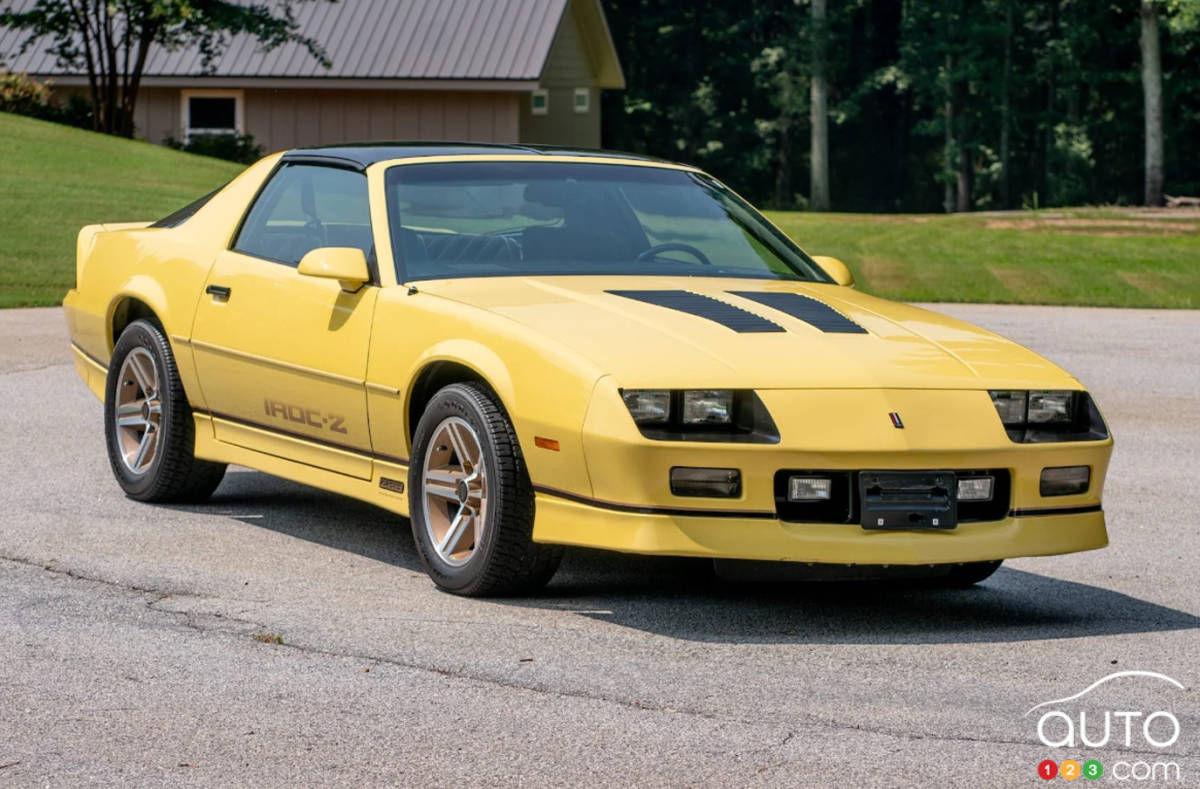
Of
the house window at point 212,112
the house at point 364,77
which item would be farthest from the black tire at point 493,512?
the house window at point 212,112

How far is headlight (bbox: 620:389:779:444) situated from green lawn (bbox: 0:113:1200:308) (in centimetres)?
1449

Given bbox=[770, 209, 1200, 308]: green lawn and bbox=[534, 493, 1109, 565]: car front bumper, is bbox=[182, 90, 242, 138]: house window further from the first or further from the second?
bbox=[534, 493, 1109, 565]: car front bumper

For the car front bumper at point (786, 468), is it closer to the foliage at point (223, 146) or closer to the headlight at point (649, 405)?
the headlight at point (649, 405)

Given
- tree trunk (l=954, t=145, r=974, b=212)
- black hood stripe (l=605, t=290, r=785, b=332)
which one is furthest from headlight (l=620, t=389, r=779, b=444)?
tree trunk (l=954, t=145, r=974, b=212)

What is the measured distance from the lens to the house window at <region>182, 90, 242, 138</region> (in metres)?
42.7

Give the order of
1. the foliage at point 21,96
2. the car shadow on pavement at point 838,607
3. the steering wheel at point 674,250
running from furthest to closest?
the foliage at point 21,96 < the steering wheel at point 674,250 < the car shadow on pavement at point 838,607

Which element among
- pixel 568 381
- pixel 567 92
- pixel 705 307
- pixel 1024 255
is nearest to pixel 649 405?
pixel 568 381

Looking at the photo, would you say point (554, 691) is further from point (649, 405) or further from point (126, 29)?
point (126, 29)

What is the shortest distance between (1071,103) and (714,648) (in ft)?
206

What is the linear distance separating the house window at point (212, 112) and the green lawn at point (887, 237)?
7.02 metres

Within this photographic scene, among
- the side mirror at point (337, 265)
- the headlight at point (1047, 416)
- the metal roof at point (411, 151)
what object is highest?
the metal roof at point (411, 151)

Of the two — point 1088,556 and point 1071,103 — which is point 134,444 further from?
point 1071,103

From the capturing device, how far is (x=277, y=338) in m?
7.31

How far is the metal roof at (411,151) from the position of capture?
7.53 metres
